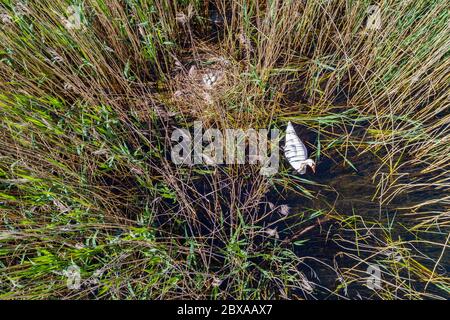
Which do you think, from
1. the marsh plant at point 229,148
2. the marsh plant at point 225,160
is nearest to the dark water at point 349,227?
the marsh plant at point 225,160

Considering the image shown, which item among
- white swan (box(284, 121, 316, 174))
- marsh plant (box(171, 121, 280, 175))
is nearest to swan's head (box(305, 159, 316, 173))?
white swan (box(284, 121, 316, 174))

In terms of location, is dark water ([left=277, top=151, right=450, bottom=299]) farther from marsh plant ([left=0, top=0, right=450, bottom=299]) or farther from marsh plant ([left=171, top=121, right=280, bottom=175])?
marsh plant ([left=171, top=121, right=280, bottom=175])

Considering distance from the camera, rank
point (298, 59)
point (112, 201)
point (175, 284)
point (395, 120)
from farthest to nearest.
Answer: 1. point (298, 59)
2. point (395, 120)
3. point (112, 201)
4. point (175, 284)

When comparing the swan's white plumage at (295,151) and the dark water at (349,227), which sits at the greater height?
the swan's white plumage at (295,151)

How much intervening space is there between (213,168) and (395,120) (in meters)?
0.79

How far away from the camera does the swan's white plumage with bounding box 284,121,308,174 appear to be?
1.54 m

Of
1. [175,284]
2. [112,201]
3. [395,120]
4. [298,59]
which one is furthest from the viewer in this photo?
[298,59]

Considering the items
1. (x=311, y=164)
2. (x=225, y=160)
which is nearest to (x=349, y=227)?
(x=311, y=164)

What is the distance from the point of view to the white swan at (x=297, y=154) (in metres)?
1.54

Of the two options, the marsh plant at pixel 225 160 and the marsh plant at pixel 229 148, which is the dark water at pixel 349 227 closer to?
the marsh plant at pixel 225 160

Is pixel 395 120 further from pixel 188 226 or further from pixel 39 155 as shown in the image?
pixel 39 155

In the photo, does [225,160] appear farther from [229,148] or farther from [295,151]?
[295,151]
